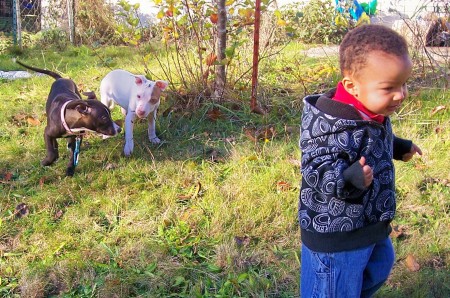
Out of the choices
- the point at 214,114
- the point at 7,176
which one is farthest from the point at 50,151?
the point at 214,114

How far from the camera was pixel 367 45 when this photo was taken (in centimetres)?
182

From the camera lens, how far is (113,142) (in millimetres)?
4793

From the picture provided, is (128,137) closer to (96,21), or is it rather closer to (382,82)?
(382,82)

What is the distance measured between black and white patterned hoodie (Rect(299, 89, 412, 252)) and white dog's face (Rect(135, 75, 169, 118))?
2652 millimetres

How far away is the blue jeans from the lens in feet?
6.52

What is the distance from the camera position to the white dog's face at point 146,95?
4.51m

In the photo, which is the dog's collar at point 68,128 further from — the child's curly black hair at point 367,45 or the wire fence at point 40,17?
the wire fence at point 40,17

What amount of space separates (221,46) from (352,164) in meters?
3.61

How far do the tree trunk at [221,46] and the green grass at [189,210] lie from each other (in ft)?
0.80

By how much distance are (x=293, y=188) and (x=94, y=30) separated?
8.08 m

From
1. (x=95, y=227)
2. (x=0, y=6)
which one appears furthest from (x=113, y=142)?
(x=0, y=6)

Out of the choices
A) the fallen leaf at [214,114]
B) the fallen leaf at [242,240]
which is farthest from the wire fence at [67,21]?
the fallen leaf at [242,240]

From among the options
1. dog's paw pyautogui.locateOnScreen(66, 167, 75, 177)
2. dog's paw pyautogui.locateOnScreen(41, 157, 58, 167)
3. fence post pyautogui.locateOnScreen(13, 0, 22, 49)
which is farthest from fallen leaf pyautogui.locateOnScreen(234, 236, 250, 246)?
fence post pyautogui.locateOnScreen(13, 0, 22, 49)

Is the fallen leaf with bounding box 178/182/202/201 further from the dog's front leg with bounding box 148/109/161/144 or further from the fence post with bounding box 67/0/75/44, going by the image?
the fence post with bounding box 67/0/75/44
